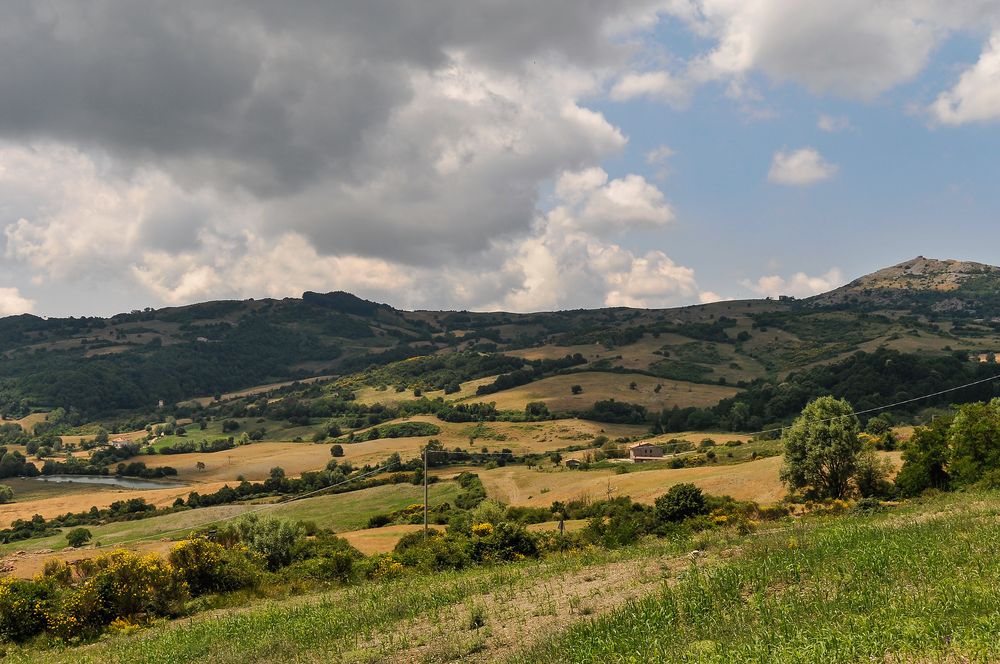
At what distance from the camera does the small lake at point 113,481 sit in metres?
146

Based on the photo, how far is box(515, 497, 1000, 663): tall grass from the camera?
10.4 m

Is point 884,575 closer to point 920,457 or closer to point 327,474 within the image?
point 920,457

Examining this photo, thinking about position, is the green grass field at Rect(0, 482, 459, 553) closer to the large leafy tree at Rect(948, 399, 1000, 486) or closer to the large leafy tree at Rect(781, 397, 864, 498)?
the large leafy tree at Rect(781, 397, 864, 498)

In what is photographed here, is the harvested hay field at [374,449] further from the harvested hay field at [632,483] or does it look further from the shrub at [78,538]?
the shrub at [78,538]

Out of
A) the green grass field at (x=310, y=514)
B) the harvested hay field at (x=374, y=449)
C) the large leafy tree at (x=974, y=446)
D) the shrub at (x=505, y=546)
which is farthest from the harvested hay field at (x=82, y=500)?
the large leafy tree at (x=974, y=446)

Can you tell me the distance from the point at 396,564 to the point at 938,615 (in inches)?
1113

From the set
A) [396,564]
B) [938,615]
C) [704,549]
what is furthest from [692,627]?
[396,564]

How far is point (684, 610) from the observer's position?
14984mm

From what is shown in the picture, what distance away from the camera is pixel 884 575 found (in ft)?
49.7

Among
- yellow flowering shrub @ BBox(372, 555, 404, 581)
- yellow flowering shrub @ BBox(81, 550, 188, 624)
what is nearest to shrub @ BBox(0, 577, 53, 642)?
yellow flowering shrub @ BBox(81, 550, 188, 624)

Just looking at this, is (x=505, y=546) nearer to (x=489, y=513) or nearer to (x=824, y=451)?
(x=489, y=513)

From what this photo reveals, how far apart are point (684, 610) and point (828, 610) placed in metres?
3.38

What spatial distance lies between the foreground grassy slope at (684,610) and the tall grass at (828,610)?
4 centimetres

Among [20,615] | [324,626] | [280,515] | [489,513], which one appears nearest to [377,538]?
[489,513]
